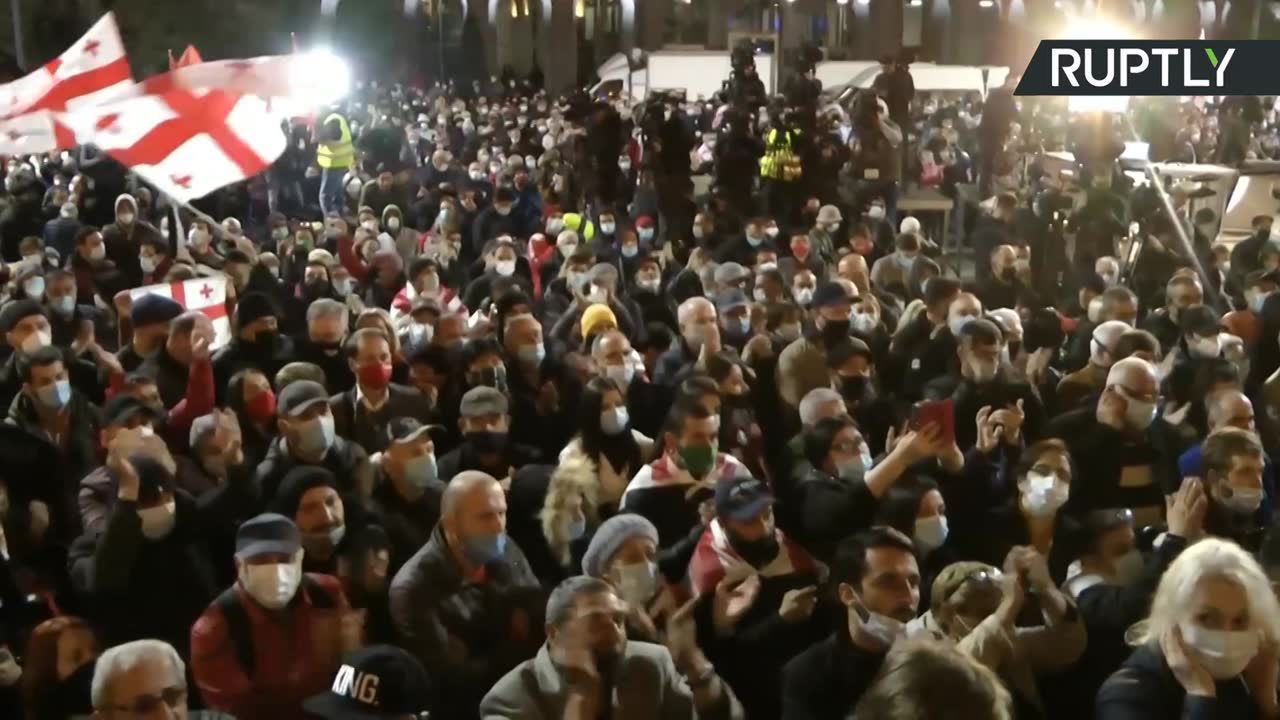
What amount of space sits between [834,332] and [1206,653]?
404cm

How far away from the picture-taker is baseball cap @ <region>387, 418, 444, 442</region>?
204 inches

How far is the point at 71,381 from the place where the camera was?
6695mm

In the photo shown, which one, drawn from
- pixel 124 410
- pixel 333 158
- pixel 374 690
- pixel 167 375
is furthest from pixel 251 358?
pixel 333 158

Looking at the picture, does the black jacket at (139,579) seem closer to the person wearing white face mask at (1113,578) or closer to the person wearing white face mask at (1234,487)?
the person wearing white face mask at (1113,578)

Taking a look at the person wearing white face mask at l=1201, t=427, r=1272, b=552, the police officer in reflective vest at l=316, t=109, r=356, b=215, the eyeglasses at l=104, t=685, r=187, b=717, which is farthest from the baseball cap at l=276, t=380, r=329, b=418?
the police officer in reflective vest at l=316, t=109, r=356, b=215

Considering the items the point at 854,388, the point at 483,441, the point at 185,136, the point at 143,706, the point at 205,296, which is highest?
the point at 185,136

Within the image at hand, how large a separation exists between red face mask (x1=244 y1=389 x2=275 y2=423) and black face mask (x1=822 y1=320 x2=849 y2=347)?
2779mm

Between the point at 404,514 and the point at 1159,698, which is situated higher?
the point at 1159,698

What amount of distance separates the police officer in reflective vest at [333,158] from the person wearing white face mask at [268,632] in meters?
12.1

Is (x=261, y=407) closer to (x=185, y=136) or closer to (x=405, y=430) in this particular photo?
(x=405, y=430)

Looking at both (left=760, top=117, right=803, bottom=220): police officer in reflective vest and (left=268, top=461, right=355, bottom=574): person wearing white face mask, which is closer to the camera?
(left=268, top=461, right=355, bottom=574): person wearing white face mask

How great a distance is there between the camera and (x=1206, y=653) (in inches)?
130

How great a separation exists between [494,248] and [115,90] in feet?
9.35

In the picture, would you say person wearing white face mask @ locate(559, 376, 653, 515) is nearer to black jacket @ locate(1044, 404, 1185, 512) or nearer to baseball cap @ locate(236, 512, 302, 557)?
baseball cap @ locate(236, 512, 302, 557)
